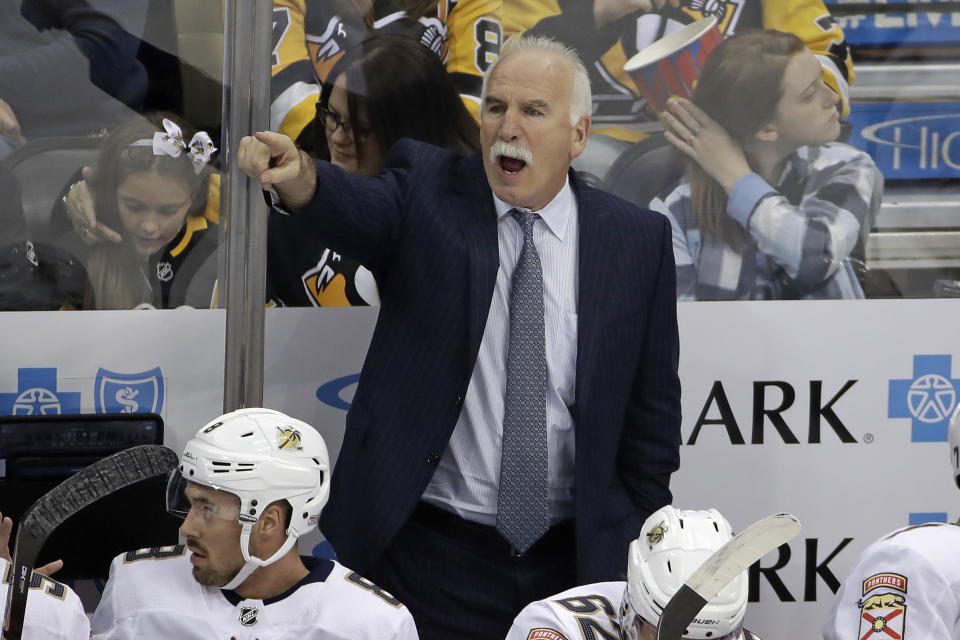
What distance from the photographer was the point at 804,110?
11.8 feet

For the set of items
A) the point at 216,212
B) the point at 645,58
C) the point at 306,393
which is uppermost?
the point at 645,58

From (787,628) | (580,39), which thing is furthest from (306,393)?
(787,628)

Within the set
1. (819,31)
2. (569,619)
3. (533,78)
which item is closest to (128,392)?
(533,78)

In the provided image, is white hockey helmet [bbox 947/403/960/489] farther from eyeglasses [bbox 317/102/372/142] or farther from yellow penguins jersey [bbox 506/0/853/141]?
eyeglasses [bbox 317/102/372/142]

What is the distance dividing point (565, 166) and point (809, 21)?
111 centimetres

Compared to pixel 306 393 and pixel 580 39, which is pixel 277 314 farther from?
pixel 580 39

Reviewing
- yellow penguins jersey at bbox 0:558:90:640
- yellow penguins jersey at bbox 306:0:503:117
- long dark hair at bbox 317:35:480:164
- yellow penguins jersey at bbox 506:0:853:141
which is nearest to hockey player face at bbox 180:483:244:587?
yellow penguins jersey at bbox 0:558:90:640

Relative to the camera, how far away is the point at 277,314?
333 centimetres

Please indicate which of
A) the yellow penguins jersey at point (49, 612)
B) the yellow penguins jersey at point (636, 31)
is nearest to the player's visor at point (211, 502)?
the yellow penguins jersey at point (49, 612)

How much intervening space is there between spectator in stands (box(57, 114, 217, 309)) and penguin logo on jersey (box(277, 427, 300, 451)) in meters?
1.01

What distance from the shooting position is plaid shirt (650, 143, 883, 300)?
356cm

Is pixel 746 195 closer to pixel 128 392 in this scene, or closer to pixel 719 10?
pixel 719 10

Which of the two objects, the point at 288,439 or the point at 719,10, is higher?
the point at 719,10

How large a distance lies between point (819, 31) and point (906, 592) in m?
1.85
